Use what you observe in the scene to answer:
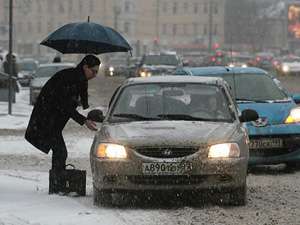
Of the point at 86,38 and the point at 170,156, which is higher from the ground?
the point at 86,38

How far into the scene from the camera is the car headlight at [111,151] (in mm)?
9150

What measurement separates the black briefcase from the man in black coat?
8cm

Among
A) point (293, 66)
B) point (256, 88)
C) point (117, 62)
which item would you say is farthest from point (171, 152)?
point (117, 62)

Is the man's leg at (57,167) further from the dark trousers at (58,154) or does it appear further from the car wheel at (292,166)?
the car wheel at (292,166)

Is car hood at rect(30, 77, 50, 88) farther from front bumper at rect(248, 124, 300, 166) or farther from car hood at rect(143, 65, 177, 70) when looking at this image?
front bumper at rect(248, 124, 300, 166)

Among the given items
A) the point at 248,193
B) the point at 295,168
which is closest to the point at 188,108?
the point at 248,193

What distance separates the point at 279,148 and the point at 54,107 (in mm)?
3946

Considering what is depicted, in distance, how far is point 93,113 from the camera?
10.3m

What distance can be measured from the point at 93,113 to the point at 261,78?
15.7ft

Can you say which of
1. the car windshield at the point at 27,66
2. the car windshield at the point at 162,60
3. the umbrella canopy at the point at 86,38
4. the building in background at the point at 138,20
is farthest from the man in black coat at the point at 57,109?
the building in background at the point at 138,20

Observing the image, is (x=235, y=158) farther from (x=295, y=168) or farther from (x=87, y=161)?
(x=87, y=161)

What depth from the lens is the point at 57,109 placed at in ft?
33.3

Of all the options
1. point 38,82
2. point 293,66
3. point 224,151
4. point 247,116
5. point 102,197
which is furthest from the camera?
point 293,66

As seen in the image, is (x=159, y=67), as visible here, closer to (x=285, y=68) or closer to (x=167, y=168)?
(x=285, y=68)
